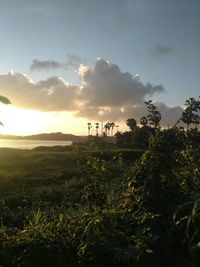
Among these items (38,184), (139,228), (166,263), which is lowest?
(38,184)

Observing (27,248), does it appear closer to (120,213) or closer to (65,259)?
(65,259)

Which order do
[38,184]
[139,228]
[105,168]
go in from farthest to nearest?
[38,184], [105,168], [139,228]

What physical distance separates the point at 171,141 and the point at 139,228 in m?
1.52

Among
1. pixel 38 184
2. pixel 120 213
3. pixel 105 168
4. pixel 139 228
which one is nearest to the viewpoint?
pixel 139 228

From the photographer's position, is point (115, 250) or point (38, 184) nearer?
point (115, 250)

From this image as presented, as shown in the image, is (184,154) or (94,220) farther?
(184,154)

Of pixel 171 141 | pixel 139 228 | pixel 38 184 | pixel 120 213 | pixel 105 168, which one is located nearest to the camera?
pixel 139 228

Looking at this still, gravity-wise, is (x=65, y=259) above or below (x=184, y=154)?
below

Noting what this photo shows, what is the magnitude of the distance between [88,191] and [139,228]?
1400 millimetres

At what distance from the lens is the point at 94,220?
18.8 ft

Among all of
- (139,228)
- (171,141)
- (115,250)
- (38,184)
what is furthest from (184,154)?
(38,184)

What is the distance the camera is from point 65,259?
551cm

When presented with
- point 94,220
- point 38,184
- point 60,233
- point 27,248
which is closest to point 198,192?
point 94,220

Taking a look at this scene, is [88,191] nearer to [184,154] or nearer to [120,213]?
[120,213]
